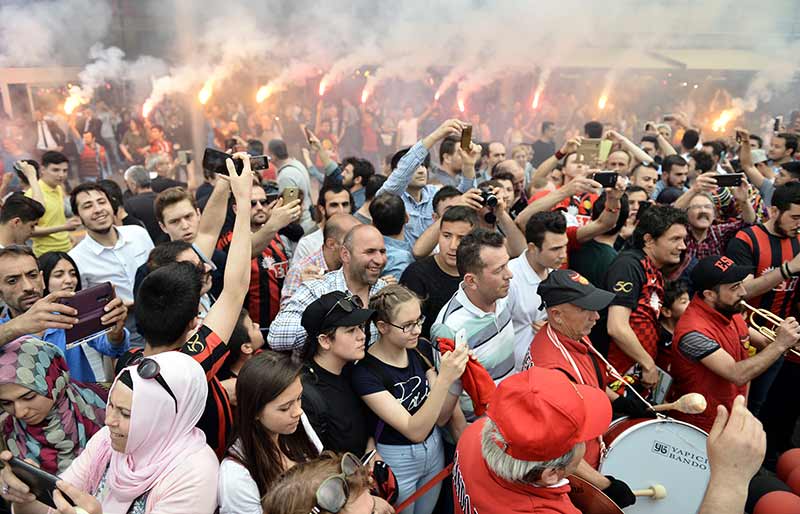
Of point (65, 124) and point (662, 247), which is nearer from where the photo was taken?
point (662, 247)

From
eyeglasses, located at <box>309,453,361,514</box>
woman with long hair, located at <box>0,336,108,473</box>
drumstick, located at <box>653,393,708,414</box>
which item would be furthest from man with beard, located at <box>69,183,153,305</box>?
drumstick, located at <box>653,393,708,414</box>

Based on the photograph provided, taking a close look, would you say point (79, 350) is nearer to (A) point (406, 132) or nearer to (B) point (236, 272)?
(B) point (236, 272)

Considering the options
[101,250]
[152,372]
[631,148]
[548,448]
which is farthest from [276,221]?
[631,148]

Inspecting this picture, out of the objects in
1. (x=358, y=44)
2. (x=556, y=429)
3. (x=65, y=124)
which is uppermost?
(x=556, y=429)

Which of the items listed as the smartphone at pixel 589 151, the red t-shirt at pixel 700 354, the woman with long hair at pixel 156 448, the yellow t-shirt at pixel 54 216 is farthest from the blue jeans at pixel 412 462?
the yellow t-shirt at pixel 54 216

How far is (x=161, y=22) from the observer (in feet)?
41.8

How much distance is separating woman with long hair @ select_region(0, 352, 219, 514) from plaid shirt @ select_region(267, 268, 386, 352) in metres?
0.95

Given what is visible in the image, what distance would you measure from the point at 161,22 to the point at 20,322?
12503 millimetres

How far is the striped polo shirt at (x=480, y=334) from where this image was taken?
115 inches

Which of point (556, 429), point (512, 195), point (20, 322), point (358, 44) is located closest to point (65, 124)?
point (358, 44)

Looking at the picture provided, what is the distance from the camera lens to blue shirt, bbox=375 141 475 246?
178 inches

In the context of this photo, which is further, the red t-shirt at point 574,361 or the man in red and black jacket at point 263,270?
the man in red and black jacket at point 263,270

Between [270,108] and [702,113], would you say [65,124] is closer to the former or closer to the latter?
[270,108]

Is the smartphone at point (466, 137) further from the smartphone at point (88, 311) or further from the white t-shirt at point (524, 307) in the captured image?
the smartphone at point (88, 311)
